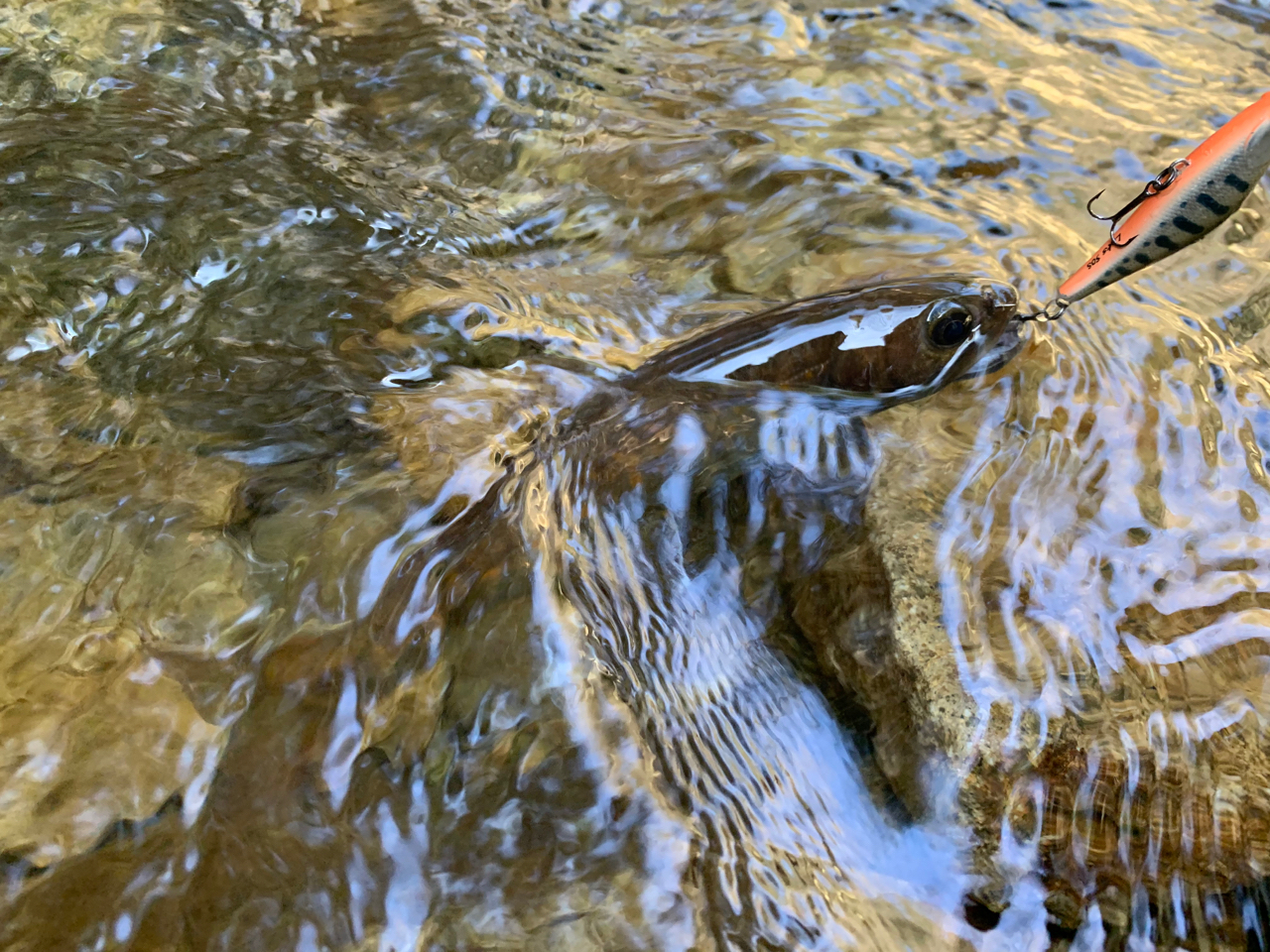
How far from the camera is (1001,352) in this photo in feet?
8.66

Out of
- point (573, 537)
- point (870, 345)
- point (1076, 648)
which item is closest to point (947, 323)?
point (870, 345)

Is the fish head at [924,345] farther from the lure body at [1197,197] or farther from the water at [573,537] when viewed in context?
the lure body at [1197,197]

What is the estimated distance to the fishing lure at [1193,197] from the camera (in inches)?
70.2

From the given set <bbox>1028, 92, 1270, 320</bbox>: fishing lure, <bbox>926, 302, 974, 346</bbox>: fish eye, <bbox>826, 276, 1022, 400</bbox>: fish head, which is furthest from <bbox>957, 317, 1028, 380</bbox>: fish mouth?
<bbox>1028, 92, 1270, 320</bbox>: fishing lure

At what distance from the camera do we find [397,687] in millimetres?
1945

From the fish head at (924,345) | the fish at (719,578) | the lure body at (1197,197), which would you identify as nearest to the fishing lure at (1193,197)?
the lure body at (1197,197)

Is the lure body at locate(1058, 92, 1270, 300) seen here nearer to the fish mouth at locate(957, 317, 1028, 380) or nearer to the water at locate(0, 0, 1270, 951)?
the fish mouth at locate(957, 317, 1028, 380)

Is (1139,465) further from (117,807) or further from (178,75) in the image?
(178,75)

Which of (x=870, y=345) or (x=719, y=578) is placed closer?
(x=719, y=578)

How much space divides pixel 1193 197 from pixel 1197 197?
0.04 ft

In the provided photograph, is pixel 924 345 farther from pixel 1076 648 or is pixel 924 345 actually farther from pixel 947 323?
pixel 1076 648

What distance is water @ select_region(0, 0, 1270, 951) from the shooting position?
176 cm

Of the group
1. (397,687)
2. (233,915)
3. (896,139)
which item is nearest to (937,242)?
(896,139)

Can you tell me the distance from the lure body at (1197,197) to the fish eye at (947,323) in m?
0.37
